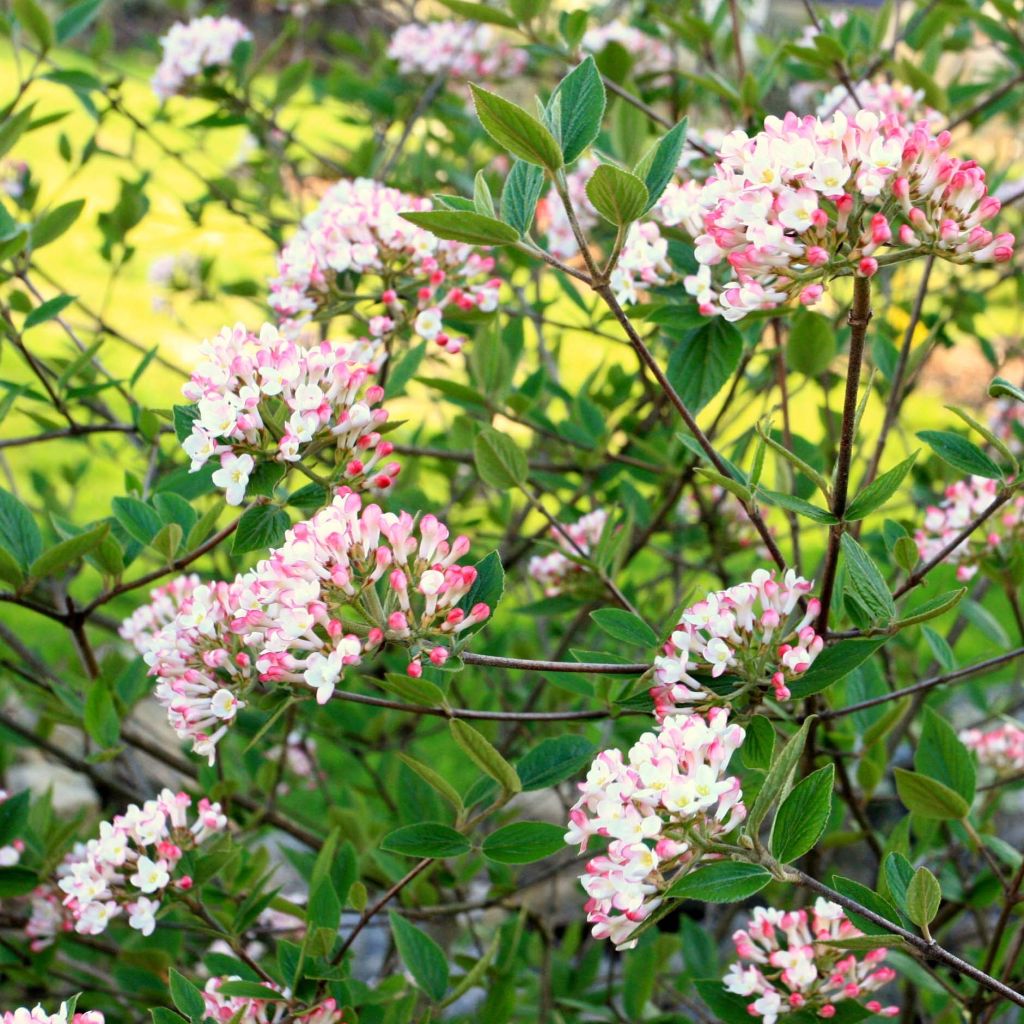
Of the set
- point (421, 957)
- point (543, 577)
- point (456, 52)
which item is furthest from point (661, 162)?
point (456, 52)

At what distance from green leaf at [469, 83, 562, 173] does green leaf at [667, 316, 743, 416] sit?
46 centimetres

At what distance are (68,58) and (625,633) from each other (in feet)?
33.6

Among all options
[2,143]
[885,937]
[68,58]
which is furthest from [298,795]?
[68,58]

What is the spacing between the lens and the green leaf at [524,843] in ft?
4.44

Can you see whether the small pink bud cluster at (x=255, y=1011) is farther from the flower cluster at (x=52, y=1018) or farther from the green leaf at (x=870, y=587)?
the green leaf at (x=870, y=587)

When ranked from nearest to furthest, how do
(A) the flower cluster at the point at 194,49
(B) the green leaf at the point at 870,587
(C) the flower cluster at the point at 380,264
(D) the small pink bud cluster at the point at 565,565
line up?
A: (B) the green leaf at the point at 870,587 < (C) the flower cluster at the point at 380,264 < (D) the small pink bud cluster at the point at 565,565 < (A) the flower cluster at the point at 194,49

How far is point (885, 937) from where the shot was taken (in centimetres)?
106

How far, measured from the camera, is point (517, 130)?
1.11m

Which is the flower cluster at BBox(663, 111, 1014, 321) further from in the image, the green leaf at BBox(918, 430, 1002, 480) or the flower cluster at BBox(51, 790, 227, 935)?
the flower cluster at BBox(51, 790, 227, 935)

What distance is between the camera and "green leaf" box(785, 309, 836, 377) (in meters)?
1.81

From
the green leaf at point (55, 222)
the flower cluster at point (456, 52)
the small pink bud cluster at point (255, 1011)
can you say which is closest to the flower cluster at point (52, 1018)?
the small pink bud cluster at point (255, 1011)

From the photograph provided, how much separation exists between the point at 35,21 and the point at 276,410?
4.40 ft

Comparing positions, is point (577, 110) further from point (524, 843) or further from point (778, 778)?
point (524, 843)

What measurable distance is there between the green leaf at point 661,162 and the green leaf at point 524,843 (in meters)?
0.65
